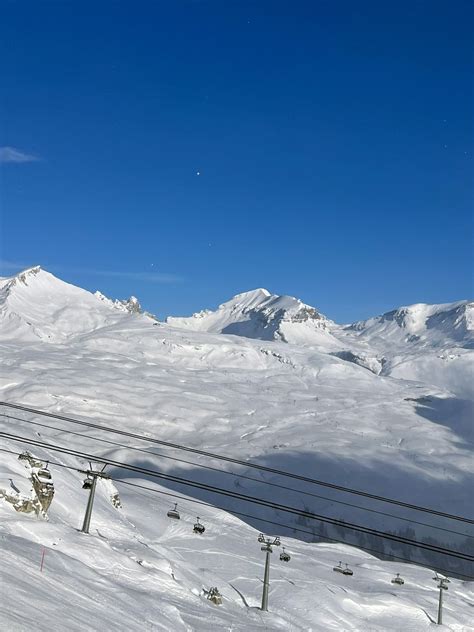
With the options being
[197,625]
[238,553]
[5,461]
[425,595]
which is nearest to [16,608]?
[197,625]

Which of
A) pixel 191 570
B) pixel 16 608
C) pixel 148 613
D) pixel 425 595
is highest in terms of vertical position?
pixel 16 608

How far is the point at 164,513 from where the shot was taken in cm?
9081

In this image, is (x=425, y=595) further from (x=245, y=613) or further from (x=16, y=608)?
(x=16, y=608)

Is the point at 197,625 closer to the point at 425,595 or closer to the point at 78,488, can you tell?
the point at 78,488

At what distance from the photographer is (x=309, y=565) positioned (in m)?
89.6

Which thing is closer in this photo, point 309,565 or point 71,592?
point 71,592

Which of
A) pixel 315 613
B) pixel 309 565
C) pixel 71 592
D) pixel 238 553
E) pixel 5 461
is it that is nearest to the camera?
pixel 71 592

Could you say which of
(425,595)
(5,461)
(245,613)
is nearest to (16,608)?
(245,613)

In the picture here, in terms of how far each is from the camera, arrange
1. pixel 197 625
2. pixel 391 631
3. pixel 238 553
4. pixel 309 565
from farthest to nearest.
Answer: pixel 309 565 → pixel 238 553 → pixel 391 631 → pixel 197 625

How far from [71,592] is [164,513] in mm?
71550

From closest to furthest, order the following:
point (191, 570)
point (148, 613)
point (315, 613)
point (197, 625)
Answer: point (148, 613) < point (197, 625) < point (191, 570) < point (315, 613)

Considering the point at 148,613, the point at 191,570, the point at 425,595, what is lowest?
the point at 425,595

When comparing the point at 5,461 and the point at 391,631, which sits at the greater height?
the point at 5,461

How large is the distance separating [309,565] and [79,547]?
212ft
